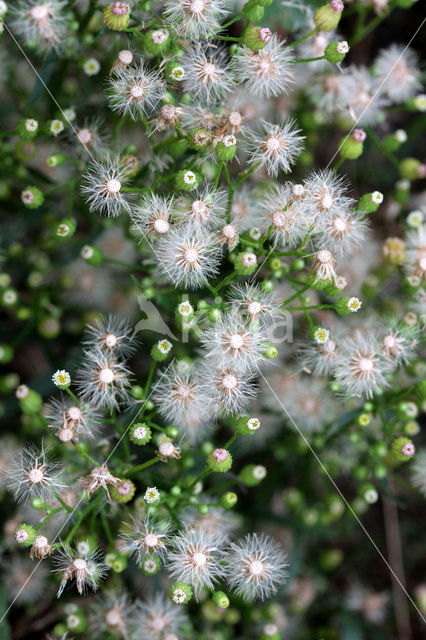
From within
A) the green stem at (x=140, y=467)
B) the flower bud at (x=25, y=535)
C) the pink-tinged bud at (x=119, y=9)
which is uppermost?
the pink-tinged bud at (x=119, y=9)

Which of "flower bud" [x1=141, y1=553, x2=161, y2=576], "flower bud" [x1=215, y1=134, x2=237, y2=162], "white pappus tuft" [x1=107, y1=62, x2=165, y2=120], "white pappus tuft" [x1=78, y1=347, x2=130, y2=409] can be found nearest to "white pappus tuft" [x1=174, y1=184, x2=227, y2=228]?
"flower bud" [x1=215, y1=134, x2=237, y2=162]

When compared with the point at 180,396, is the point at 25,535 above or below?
below

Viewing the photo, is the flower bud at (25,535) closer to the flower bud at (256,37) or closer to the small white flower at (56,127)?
the small white flower at (56,127)

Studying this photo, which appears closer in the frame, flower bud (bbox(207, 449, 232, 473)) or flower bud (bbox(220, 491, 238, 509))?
flower bud (bbox(207, 449, 232, 473))

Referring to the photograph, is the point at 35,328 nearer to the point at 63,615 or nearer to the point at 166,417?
the point at 166,417

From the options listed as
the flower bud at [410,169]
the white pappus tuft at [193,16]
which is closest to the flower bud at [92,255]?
the white pappus tuft at [193,16]

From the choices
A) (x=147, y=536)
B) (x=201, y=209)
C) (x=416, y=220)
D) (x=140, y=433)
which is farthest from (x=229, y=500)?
(x=416, y=220)

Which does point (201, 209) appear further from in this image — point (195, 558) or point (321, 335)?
point (195, 558)

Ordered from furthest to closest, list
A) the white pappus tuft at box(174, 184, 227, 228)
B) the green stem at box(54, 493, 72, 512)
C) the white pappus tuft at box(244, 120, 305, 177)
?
the white pappus tuft at box(244, 120, 305, 177) < the white pappus tuft at box(174, 184, 227, 228) < the green stem at box(54, 493, 72, 512)

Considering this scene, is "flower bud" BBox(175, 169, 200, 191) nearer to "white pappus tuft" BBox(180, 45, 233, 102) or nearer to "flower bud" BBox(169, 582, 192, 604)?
"white pappus tuft" BBox(180, 45, 233, 102)
